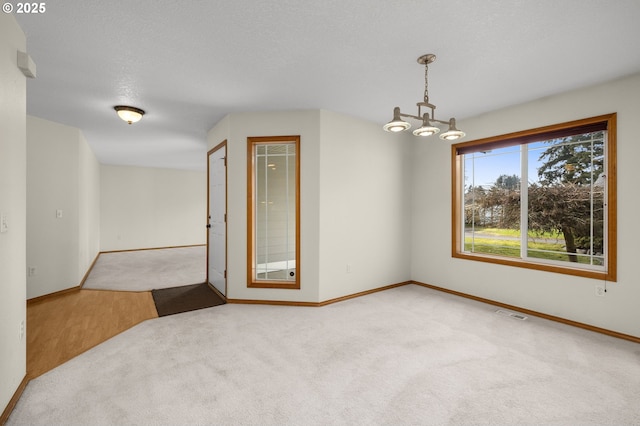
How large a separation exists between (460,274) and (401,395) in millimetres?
2846

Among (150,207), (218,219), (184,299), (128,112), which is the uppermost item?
(128,112)

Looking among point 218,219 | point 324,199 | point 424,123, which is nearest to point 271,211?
point 324,199

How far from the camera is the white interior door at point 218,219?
439 cm

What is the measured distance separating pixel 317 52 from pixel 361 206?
240cm

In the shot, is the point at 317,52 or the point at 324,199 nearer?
the point at 317,52

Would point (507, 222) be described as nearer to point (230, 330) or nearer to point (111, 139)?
point (230, 330)

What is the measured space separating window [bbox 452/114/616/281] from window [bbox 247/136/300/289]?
2.47 metres

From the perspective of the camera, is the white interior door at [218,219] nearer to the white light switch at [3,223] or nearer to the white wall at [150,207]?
the white light switch at [3,223]

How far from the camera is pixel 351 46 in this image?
2.43 metres

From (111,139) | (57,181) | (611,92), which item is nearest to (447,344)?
(611,92)

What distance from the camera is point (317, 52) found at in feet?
8.31

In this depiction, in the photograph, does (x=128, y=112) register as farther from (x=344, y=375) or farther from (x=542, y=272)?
(x=542, y=272)

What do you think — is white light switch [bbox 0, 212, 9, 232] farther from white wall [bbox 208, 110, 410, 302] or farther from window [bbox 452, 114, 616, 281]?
window [bbox 452, 114, 616, 281]

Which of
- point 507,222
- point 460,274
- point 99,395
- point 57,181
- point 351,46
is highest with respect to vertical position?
point 351,46
